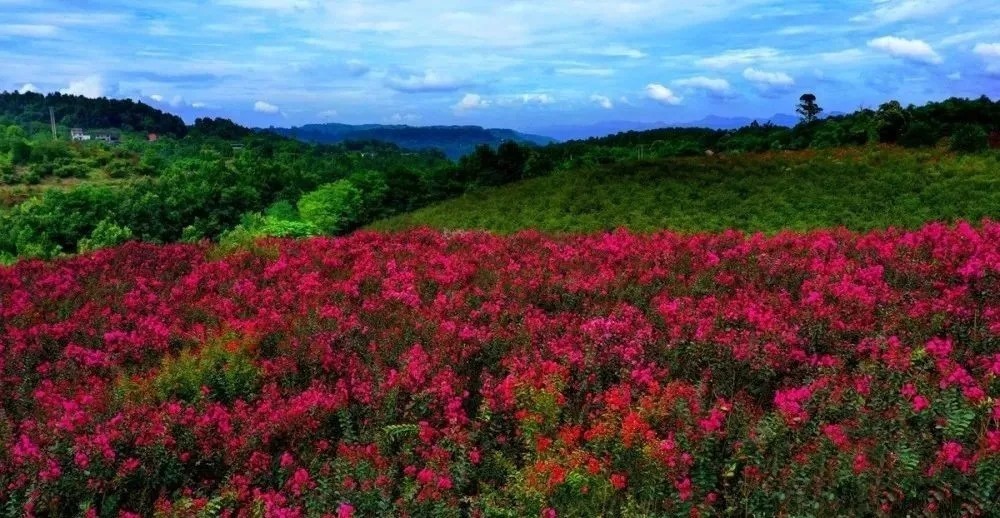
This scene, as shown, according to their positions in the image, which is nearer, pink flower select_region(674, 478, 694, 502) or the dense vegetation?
pink flower select_region(674, 478, 694, 502)

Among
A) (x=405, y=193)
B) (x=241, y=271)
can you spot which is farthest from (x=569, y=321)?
(x=405, y=193)

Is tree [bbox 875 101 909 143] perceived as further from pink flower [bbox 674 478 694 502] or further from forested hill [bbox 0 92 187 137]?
→ forested hill [bbox 0 92 187 137]

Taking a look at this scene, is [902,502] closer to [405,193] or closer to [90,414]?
[90,414]

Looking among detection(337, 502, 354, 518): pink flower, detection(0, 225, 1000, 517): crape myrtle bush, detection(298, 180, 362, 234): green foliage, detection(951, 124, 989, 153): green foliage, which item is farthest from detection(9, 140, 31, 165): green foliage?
detection(337, 502, 354, 518): pink flower

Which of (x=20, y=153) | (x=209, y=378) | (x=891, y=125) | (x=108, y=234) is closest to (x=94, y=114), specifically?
(x=20, y=153)

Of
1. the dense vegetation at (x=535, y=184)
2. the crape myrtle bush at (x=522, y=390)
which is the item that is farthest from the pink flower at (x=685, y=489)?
the dense vegetation at (x=535, y=184)

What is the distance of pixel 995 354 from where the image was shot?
430 centimetres

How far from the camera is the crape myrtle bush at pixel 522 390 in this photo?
3350mm

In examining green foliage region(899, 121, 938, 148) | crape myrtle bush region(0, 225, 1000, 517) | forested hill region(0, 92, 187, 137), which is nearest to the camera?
crape myrtle bush region(0, 225, 1000, 517)

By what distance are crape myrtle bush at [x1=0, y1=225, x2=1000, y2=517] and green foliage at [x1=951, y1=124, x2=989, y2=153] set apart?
18.3 m

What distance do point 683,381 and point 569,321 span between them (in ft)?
3.96

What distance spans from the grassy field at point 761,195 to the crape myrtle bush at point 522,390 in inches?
405

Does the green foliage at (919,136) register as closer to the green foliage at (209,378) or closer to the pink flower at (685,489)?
the pink flower at (685,489)

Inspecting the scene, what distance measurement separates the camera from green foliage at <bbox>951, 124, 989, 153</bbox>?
22.0 metres
